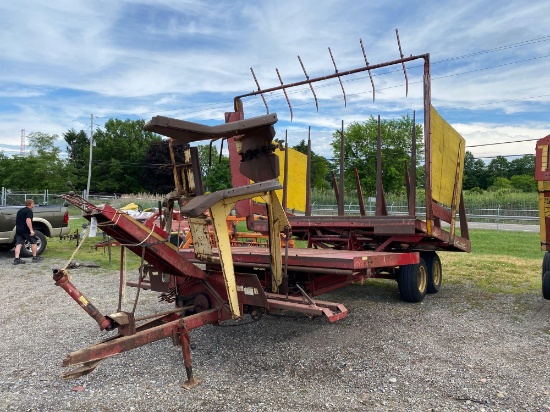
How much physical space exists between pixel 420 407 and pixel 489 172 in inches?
2917

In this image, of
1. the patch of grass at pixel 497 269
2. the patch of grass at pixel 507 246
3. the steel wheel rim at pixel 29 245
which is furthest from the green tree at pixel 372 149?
the steel wheel rim at pixel 29 245

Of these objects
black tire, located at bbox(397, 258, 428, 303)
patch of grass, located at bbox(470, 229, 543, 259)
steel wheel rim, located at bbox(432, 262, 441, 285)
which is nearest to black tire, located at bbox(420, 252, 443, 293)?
steel wheel rim, located at bbox(432, 262, 441, 285)

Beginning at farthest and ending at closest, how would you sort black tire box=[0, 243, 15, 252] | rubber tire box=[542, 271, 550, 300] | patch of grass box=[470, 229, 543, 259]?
patch of grass box=[470, 229, 543, 259] < black tire box=[0, 243, 15, 252] < rubber tire box=[542, 271, 550, 300]

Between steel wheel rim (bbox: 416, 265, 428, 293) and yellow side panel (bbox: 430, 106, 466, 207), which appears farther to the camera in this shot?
steel wheel rim (bbox: 416, 265, 428, 293)

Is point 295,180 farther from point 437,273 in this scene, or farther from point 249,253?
point 249,253

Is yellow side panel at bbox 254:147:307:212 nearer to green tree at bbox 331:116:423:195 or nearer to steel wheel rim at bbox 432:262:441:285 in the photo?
green tree at bbox 331:116:423:195

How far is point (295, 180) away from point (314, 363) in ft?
14.4

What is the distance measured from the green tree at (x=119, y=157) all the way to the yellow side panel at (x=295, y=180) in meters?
59.6

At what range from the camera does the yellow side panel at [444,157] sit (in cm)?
639

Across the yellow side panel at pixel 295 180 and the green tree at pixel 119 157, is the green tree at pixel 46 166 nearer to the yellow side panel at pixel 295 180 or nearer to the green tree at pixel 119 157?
the green tree at pixel 119 157

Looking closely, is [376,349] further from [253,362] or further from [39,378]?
[39,378]

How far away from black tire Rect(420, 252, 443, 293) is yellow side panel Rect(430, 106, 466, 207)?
109 centimetres

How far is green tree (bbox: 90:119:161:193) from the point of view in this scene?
2719 inches

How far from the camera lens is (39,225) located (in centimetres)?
1361
